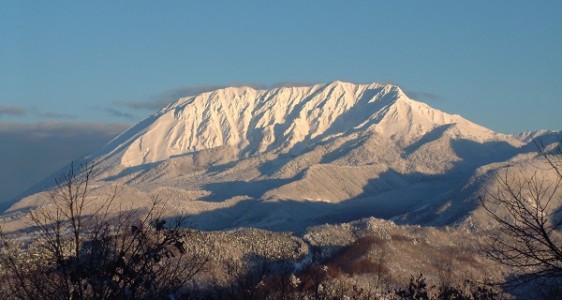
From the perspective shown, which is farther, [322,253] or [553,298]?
[322,253]

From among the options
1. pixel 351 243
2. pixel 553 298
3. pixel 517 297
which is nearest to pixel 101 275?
pixel 553 298

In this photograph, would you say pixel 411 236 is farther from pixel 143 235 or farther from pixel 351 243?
pixel 143 235

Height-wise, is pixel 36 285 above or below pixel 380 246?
above

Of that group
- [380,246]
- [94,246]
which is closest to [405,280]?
[380,246]

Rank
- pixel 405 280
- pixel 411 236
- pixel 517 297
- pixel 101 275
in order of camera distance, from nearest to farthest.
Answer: pixel 101 275
pixel 517 297
pixel 405 280
pixel 411 236

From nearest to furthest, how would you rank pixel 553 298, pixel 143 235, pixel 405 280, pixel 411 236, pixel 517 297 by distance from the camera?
pixel 143 235
pixel 553 298
pixel 517 297
pixel 405 280
pixel 411 236

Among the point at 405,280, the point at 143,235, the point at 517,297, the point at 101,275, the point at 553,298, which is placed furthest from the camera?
the point at 405,280

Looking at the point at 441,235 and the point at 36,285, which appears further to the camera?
the point at 441,235

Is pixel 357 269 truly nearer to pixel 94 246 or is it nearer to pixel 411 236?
pixel 411 236

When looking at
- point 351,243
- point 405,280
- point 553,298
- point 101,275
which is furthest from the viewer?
point 351,243
